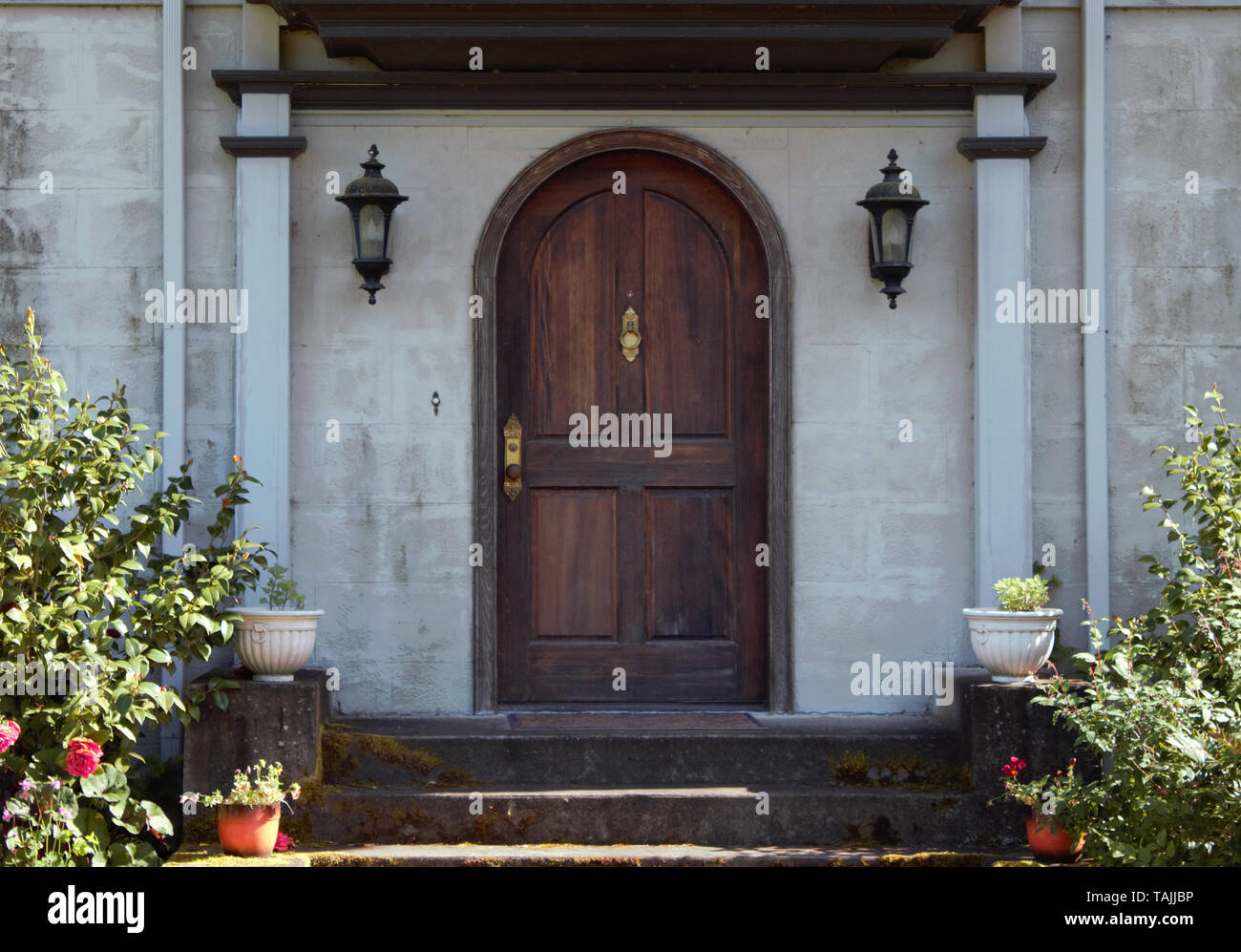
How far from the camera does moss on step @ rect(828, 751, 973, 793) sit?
17.8ft

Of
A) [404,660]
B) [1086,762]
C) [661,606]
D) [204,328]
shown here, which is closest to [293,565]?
[404,660]

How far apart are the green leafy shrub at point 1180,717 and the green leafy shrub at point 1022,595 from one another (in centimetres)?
43

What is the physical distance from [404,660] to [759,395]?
191cm

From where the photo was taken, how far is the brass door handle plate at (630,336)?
6.08 m

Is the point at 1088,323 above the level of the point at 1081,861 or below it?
above

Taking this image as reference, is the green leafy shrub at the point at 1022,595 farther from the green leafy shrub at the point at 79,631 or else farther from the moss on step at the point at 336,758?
the green leafy shrub at the point at 79,631

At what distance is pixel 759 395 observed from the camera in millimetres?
6125

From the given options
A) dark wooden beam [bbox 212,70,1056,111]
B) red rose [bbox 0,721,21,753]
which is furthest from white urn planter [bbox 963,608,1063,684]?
red rose [bbox 0,721,21,753]

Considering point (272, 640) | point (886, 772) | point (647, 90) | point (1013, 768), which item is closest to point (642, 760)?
point (886, 772)

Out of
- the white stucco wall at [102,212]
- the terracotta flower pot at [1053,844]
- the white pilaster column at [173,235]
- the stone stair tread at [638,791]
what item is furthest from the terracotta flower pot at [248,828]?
the terracotta flower pot at [1053,844]

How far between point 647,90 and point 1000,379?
6.39 ft

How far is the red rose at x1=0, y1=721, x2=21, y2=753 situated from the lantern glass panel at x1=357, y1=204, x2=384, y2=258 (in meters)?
2.30

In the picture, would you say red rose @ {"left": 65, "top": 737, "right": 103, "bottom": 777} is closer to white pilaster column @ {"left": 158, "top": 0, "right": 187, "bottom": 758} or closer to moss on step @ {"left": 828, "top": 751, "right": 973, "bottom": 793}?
white pilaster column @ {"left": 158, "top": 0, "right": 187, "bottom": 758}
